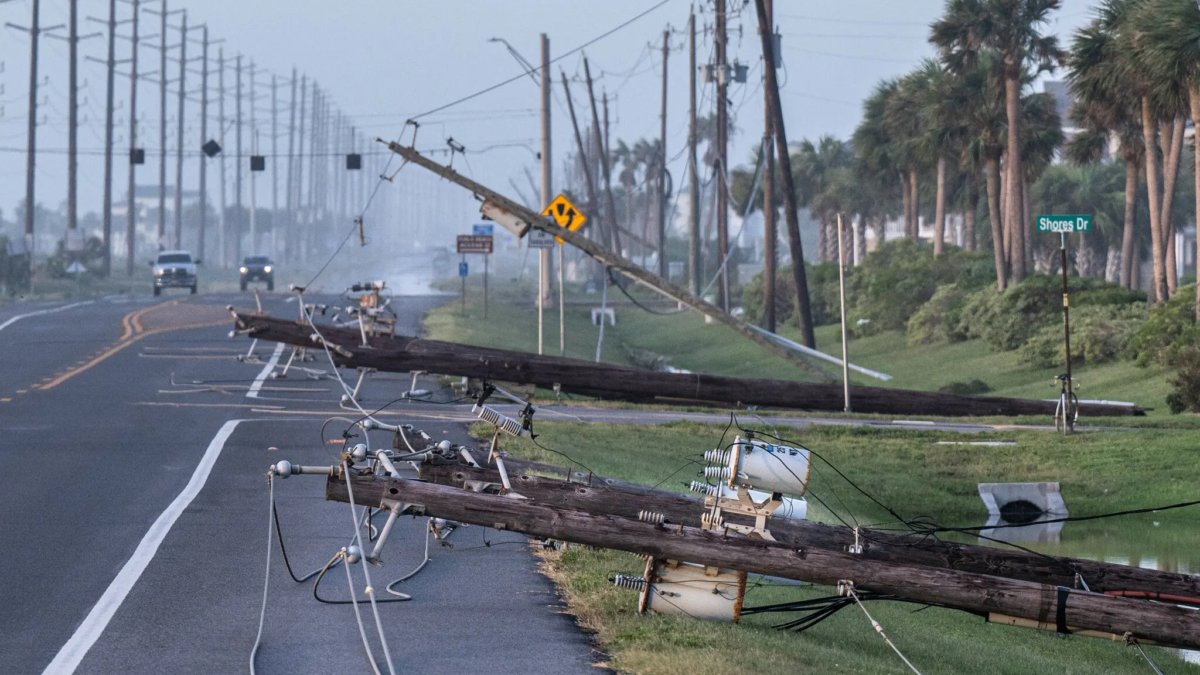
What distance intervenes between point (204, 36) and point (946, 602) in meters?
103

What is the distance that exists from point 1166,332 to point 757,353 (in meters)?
15.3

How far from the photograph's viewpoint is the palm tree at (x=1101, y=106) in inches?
1457

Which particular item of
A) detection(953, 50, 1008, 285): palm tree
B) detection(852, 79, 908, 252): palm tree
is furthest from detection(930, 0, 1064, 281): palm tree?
detection(852, 79, 908, 252): palm tree

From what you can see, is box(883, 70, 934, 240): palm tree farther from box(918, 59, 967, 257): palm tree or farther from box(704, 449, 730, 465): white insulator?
box(704, 449, 730, 465): white insulator

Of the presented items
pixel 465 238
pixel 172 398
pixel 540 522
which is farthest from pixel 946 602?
pixel 465 238

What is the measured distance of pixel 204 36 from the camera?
343 feet

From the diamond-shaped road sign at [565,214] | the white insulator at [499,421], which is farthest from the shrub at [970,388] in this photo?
the white insulator at [499,421]

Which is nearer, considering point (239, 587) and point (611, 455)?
point (239, 587)

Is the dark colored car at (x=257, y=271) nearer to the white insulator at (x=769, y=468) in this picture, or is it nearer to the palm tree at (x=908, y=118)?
the palm tree at (x=908, y=118)

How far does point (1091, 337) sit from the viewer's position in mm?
35000

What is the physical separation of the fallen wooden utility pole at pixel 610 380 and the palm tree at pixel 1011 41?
58.1 ft

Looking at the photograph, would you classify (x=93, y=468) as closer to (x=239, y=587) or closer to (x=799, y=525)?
(x=239, y=587)

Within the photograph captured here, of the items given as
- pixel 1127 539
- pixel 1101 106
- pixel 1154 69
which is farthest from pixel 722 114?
pixel 1127 539

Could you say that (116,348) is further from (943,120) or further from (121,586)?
(943,120)
